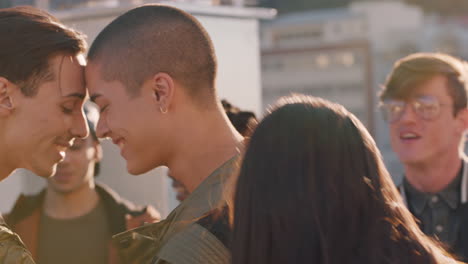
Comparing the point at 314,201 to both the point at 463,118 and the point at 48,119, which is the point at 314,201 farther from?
the point at 463,118

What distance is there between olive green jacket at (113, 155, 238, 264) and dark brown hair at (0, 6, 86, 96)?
0.61m

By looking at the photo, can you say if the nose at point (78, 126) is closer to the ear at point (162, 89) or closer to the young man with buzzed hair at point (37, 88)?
the young man with buzzed hair at point (37, 88)

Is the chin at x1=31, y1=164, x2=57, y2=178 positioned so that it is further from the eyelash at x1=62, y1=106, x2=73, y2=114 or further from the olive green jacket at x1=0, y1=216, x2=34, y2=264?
the olive green jacket at x1=0, y1=216, x2=34, y2=264

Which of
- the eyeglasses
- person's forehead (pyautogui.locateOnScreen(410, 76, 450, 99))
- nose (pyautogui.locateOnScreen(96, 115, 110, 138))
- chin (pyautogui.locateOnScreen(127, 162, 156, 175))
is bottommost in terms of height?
the eyeglasses

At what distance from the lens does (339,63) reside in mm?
22172

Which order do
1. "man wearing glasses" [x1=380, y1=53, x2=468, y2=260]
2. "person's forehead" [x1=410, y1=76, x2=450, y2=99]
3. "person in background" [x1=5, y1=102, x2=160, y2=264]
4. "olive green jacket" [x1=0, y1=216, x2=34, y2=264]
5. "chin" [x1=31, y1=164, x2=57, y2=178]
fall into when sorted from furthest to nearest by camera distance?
"person's forehead" [x1=410, y1=76, x2=450, y2=99] < "person in background" [x1=5, y1=102, x2=160, y2=264] < "man wearing glasses" [x1=380, y1=53, x2=468, y2=260] < "chin" [x1=31, y1=164, x2=57, y2=178] < "olive green jacket" [x1=0, y1=216, x2=34, y2=264]

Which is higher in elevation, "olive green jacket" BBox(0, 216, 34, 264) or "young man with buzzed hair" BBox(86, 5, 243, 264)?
"young man with buzzed hair" BBox(86, 5, 243, 264)

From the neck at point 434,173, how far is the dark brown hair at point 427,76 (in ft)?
1.06

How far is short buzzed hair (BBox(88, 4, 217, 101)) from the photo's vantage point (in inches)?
104

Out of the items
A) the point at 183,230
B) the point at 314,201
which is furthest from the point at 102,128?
the point at 314,201

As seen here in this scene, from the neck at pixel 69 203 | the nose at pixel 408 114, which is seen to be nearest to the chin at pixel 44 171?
the neck at pixel 69 203

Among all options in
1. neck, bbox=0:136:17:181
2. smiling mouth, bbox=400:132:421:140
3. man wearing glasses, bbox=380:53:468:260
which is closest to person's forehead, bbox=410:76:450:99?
man wearing glasses, bbox=380:53:468:260

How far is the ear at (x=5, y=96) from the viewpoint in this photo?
8.75 ft

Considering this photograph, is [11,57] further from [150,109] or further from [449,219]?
[449,219]
